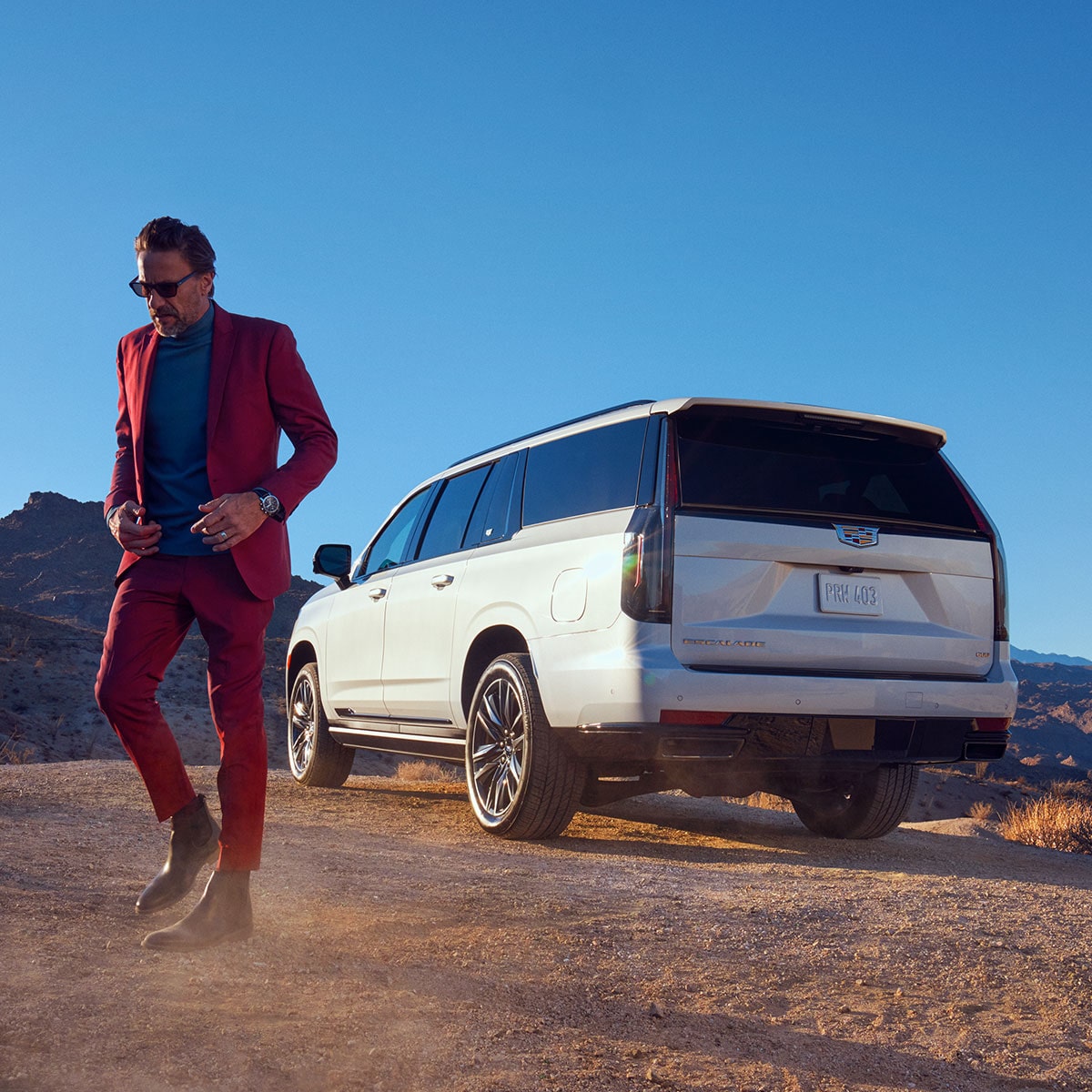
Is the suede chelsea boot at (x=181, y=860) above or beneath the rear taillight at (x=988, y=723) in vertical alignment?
beneath

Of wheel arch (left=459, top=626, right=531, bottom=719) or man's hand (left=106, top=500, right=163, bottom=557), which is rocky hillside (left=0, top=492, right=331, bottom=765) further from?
man's hand (left=106, top=500, right=163, bottom=557)

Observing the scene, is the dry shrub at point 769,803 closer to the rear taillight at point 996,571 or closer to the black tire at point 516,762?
the black tire at point 516,762

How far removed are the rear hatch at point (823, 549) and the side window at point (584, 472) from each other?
0.30 metres

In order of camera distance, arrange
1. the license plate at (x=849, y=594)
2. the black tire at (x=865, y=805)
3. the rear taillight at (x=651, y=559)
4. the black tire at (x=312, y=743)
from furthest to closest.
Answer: the black tire at (x=312, y=743), the black tire at (x=865, y=805), the license plate at (x=849, y=594), the rear taillight at (x=651, y=559)

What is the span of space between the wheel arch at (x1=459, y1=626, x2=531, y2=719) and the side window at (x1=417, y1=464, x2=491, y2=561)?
0.73 metres

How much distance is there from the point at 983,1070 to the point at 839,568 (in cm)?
276

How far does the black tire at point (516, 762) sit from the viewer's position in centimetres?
585

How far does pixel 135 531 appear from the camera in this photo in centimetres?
364

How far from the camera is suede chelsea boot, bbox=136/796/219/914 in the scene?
12.2 ft

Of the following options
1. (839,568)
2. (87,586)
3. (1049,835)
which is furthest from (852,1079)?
(87,586)

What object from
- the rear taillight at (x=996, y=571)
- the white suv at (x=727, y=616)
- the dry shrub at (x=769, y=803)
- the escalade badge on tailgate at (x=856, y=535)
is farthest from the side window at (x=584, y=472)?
the dry shrub at (x=769, y=803)

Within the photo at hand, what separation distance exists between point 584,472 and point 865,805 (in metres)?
2.44

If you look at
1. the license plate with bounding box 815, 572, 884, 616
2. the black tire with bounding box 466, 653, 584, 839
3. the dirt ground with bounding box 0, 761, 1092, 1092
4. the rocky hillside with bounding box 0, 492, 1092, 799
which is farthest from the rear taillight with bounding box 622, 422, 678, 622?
the rocky hillside with bounding box 0, 492, 1092, 799

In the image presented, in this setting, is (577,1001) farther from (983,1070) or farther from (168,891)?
(168,891)
